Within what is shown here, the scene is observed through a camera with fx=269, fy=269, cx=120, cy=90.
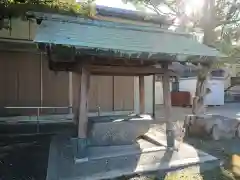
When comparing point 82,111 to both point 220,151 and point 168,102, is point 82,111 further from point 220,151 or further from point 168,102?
point 220,151

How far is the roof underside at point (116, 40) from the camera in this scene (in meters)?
5.52

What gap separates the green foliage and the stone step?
10.6ft

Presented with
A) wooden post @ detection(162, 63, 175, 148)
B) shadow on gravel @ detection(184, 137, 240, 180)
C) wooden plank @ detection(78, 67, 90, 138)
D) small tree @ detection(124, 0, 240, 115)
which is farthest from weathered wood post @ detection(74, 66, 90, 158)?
small tree @ detection(124, 0, 240, 115)

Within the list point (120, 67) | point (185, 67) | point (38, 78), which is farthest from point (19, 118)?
point (185, 67)

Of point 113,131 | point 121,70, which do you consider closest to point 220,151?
point 113,131

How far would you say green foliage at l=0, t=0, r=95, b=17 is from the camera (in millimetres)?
6806

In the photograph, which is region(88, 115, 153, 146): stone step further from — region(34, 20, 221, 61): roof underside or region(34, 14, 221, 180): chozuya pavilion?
region(34, 20, 221, 61): roof underside

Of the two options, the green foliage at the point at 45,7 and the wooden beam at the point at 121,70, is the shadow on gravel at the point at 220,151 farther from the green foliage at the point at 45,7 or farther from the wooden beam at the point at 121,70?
the green foliage at the point at 45,7

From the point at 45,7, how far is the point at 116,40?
→ 7.97 ft

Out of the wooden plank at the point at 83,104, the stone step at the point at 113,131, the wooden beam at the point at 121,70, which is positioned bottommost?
the stone step at the point at 113,131

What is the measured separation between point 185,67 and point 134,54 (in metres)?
2.88

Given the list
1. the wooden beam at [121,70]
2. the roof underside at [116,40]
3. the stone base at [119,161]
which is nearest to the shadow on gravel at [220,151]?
the stone base at [119,161]

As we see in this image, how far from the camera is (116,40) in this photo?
645 centimetres

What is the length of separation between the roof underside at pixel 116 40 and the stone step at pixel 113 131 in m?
2.16
